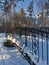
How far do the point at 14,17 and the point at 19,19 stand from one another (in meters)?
0.27

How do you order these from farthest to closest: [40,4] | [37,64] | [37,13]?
[37,13]
[40,4]
[37,64]

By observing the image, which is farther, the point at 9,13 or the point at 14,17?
the point at 14,17

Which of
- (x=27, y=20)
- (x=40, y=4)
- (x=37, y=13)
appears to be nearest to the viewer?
(x=40, y=4)

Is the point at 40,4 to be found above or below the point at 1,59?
above

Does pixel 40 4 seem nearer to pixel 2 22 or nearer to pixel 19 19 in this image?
pixel 19 19

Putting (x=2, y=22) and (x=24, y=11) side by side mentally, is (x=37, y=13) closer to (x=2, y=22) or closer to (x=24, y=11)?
(x=24, y=11)

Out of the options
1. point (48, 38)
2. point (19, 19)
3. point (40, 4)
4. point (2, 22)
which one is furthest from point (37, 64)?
point (2, 22)

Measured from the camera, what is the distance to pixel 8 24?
11086 mm

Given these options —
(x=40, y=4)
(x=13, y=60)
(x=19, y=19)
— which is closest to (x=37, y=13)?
(x=40, y=4)

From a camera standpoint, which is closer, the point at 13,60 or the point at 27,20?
the point at 13,60

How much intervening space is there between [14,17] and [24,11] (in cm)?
79

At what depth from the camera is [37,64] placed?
4.14 m

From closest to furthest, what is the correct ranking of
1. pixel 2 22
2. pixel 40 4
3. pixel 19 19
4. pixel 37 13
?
pixel 40 4 < pixel 37 13 < pixel 19 19 < pixel 2 22

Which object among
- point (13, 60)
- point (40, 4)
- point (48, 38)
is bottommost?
point (13, 60)
